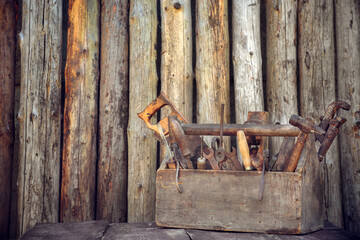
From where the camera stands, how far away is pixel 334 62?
101 inches

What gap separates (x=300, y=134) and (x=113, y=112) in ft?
4.55

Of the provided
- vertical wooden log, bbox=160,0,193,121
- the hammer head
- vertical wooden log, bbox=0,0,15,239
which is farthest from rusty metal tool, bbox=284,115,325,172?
vertical wooden log, bbox=0,0,15,239

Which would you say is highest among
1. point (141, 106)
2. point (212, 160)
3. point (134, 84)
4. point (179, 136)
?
point (134, 84)

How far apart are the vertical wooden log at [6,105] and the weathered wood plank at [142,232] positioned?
1.03 metres

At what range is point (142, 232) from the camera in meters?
1.92

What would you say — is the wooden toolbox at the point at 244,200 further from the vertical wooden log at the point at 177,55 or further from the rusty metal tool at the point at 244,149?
the vertical wooden log at the point at 177,55

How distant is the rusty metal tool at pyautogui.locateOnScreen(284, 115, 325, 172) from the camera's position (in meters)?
1.74

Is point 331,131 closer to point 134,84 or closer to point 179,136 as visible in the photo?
point 179,136

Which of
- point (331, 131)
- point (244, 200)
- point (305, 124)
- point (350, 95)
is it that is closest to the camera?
point (305, 124)

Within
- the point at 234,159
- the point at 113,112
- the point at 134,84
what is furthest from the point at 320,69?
the point at 113,112

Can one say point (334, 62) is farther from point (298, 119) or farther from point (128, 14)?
point (128, 14)

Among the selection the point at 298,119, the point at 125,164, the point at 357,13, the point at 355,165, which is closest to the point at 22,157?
the point at 125,164

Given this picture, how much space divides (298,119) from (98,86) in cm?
155

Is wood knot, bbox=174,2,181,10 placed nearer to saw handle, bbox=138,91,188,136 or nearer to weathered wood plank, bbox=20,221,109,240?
saw handle, bbox=138,91,188,136
